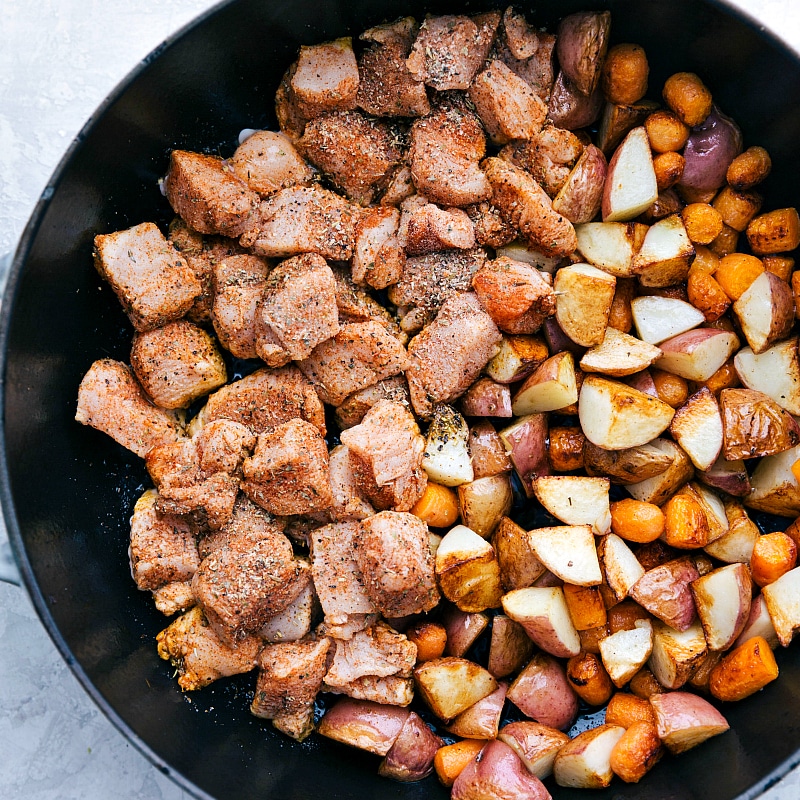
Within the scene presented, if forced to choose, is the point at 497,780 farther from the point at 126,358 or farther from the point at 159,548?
the point at 126,358

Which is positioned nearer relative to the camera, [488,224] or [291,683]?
[291,683]

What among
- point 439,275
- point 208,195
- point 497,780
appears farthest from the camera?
point 439,275

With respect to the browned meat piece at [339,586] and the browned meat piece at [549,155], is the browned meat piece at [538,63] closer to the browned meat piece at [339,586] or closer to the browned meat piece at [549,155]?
the browned meat piece at [549,155]

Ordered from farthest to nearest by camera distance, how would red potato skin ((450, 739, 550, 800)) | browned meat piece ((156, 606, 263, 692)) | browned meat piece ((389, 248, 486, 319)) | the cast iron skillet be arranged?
browned meat piece ((389, 248, 486, 319)) → browned meat piece ((156, 606, 263, 692)) → red potato skin ((450, 739, 550, 800)) → the cast iron skillet

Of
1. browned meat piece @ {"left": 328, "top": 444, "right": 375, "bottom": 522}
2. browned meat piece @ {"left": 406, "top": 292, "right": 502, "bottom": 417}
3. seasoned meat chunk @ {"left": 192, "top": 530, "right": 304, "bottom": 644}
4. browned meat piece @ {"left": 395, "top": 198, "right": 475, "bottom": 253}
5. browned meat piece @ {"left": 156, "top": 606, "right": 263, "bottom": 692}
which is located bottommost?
browned meat piece @ {"left": 156, "top": 606, "right": 263, "bottom": 692}

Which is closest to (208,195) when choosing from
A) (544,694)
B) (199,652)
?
(199,652)

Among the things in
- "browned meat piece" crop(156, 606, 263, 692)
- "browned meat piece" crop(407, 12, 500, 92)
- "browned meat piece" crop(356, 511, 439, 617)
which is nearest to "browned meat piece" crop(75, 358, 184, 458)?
"browned meat piece" crop(156, 606, 263, 692)

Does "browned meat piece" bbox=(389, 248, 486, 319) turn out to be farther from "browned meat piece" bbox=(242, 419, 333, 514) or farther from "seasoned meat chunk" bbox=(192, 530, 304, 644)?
"seasoned meat chunk" bbox=(192, 530, 304, 644)
